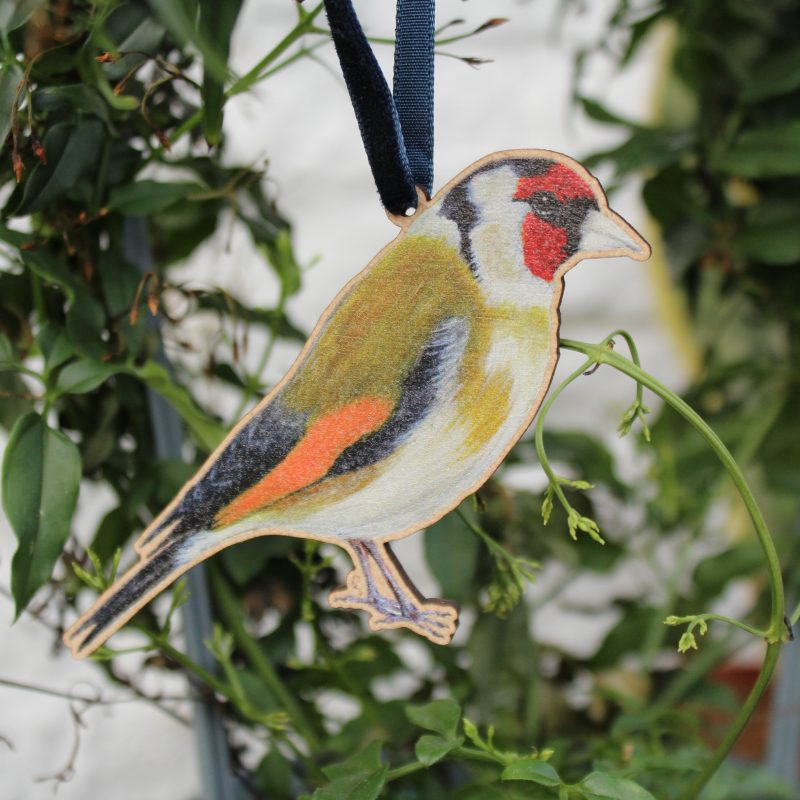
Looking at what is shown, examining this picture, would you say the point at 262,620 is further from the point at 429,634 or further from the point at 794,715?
the point at 794,715

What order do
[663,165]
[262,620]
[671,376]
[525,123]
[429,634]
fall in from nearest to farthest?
[429,634] → [262,620] → [663,165] → [525,123] → [671,376]

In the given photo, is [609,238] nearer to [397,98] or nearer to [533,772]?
[397,98]

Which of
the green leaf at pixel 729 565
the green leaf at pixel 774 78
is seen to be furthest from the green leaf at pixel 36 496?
the green leaf at pixel 774 78

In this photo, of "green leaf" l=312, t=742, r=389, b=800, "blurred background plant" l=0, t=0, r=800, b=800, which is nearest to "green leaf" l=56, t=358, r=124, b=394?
"blurred background plant" l=0, t=0, r=800, b=800

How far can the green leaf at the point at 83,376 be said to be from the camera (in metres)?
0.43

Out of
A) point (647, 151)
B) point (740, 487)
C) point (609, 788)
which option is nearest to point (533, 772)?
point (609, 788)

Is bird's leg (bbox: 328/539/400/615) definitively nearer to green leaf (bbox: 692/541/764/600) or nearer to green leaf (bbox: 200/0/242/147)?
green leaf (bbox: 200/0/242/147)

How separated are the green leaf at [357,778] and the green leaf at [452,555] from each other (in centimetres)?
13

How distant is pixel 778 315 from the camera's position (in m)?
0.69

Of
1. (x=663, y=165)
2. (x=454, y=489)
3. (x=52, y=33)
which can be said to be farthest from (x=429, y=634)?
(x=663, y=165)

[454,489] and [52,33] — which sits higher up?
[52,33]

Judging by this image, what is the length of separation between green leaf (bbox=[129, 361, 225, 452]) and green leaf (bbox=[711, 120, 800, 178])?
39 cm

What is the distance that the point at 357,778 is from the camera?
384 millimetres

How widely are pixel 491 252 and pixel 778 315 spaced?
400 mm
